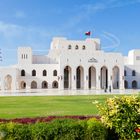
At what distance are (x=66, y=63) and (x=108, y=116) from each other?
49.6 meters

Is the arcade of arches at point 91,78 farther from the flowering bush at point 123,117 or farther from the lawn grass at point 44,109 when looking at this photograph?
the flowering bush at point 123,117

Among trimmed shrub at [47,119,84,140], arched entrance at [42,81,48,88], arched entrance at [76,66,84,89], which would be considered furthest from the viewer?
arched entrance at [42,81,48,88]

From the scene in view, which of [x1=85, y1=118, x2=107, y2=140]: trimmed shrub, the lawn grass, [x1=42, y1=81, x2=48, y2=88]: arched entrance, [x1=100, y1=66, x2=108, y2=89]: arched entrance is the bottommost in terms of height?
[x1=85, y1=118, x2=107, y2=140]: trimmed shrub

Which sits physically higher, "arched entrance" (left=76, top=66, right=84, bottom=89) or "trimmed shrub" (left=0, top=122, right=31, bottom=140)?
"arched entrance" (left=76, top=66, right=84, bottom=89)

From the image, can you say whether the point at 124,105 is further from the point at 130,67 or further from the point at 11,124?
the point at 130,67

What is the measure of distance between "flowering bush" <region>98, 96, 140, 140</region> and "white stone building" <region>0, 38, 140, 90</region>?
47.4 m

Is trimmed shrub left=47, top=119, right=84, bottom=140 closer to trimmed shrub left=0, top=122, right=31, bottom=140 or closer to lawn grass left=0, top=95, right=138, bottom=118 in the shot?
trimmed shrub left=0, top=122, right=31, bottom=140

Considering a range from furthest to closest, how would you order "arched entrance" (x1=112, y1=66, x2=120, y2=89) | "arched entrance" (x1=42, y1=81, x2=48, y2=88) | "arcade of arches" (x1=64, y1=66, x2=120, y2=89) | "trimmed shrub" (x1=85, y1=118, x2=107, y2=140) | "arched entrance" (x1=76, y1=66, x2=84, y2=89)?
"arched entrance" (x1=112, y1=66, x2=120, y2=89) → "arched entrance" (x1=42, y1=81, x2=48, y2=88) → "arcade of arches" (x1=64, y1=66, x2=120, y2=89) → "arched entrance" (x1=76, y1=66, x2=84, y2=89) → "trimmed shrub" (x1=85, y1=118, x2=107, y2=140)

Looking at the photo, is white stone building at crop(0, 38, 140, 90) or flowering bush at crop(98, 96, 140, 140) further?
white stone building at crop(0, 38, 140, 90)

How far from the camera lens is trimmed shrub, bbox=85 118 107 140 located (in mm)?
8023

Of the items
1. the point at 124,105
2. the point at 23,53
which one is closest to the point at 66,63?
the point at 23,53

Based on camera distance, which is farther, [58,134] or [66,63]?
[66,63]

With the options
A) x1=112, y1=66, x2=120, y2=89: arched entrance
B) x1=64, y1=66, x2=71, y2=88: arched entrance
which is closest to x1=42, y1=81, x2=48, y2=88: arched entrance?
x1=64, y1=66, x2=71, y2=88: arched entrance

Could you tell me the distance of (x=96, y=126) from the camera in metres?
8.07
